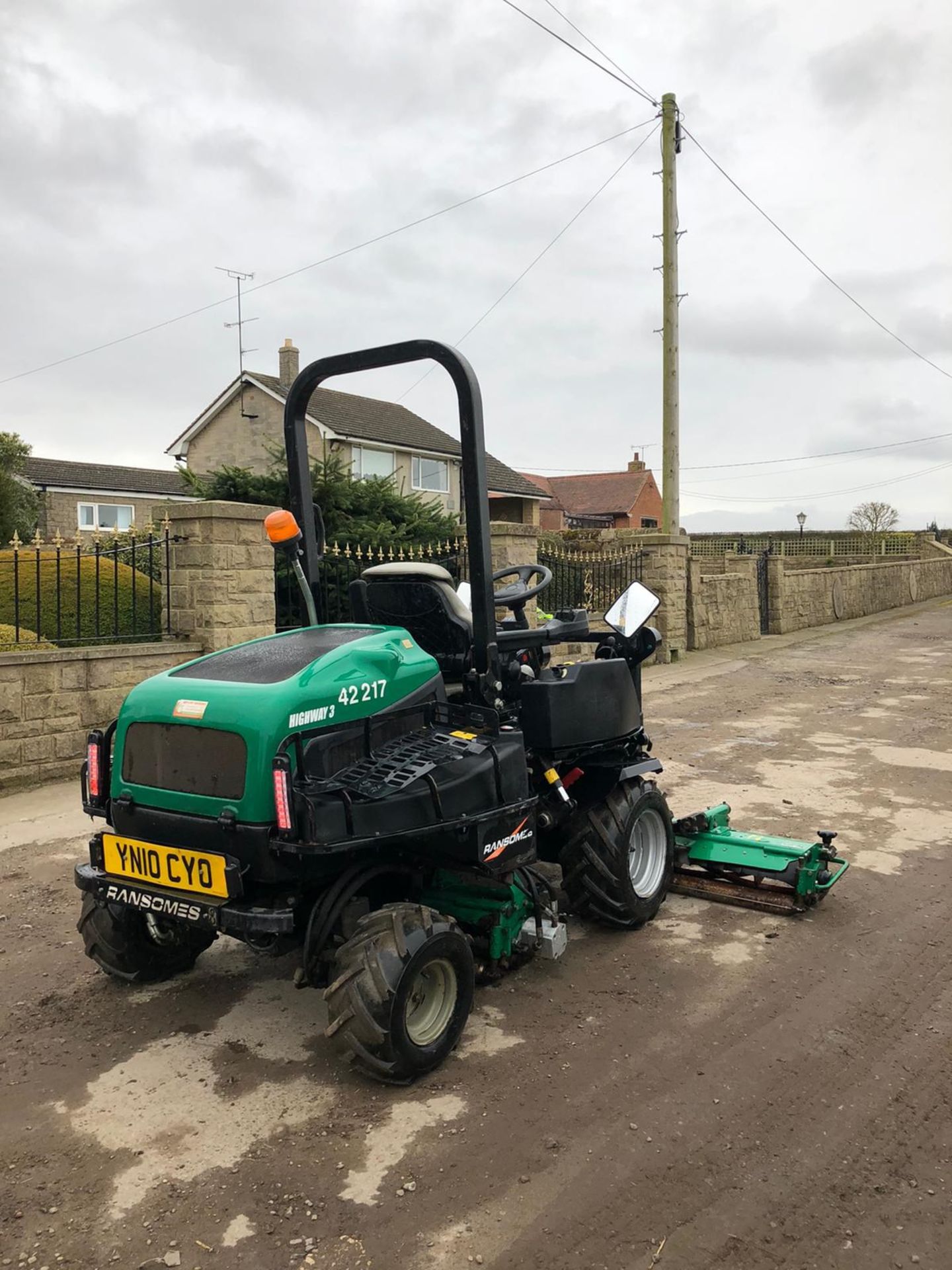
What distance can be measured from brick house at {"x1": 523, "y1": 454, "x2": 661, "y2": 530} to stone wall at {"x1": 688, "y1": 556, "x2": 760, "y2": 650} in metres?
31.6

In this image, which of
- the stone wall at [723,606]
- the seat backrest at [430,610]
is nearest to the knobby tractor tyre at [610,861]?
the seat backrest at [430,610]

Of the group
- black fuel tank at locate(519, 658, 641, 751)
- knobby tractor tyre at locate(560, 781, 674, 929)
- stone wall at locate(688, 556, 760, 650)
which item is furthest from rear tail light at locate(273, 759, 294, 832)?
stone wall at locate(688, 556, 760, 650)

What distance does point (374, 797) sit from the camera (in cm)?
324

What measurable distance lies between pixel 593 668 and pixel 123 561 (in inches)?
256

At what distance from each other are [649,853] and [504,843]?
1395 millimetres

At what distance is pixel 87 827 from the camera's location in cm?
642

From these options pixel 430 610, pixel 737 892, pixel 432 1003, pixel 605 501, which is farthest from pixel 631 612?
pixel 605 501

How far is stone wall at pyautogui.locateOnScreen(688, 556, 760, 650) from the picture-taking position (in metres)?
16.9

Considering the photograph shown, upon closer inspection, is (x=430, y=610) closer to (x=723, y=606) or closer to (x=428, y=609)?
(x=428, y=609)

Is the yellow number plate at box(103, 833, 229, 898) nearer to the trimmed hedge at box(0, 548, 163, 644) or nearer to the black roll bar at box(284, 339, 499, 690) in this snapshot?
the black roll bar at box(284, 339, 499, 690)

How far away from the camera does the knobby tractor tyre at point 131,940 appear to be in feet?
12.5

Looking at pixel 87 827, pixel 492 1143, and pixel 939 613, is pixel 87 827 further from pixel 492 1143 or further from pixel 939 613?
pixel 939 613

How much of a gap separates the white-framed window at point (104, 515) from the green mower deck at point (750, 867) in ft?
93.2

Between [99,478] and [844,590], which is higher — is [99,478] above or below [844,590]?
above
